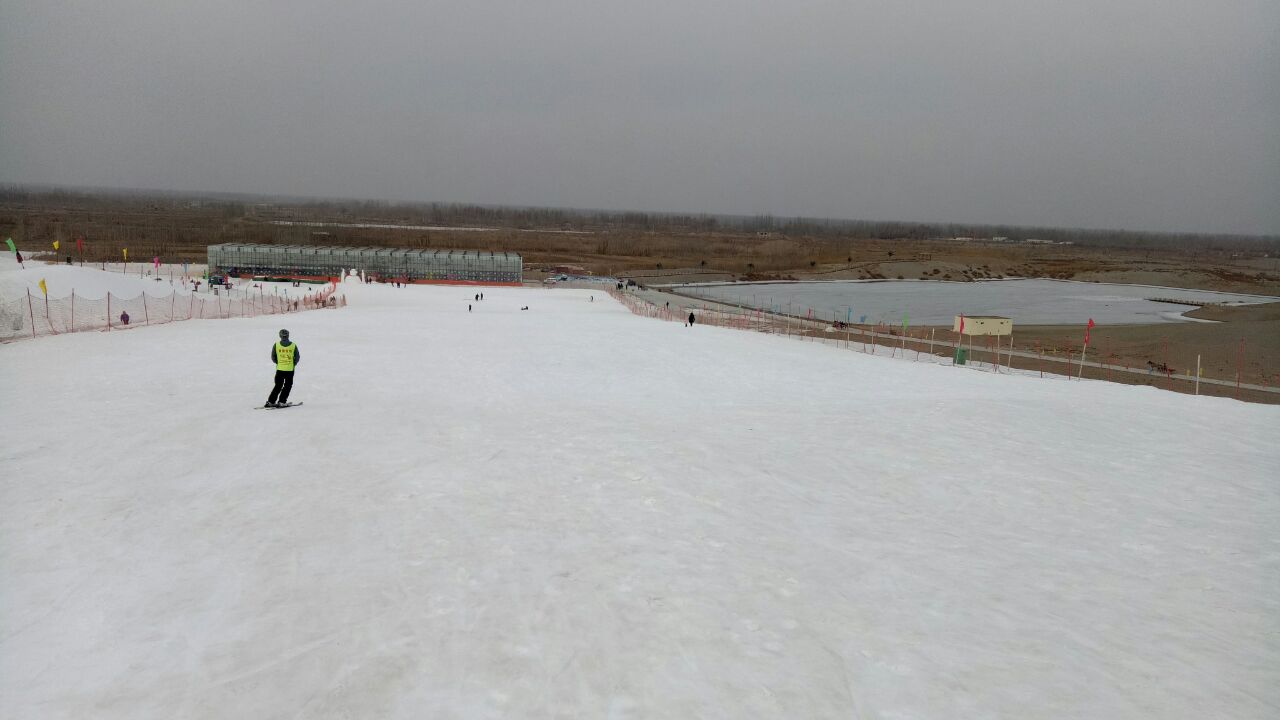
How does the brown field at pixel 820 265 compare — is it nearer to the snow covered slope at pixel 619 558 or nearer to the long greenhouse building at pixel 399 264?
the long greenhouse building at pixel 399 264

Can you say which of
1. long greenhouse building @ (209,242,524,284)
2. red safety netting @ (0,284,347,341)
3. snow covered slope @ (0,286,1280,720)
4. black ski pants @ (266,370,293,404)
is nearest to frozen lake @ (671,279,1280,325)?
long greenhouse building @ (209,242,524,284)

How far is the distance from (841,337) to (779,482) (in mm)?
42009

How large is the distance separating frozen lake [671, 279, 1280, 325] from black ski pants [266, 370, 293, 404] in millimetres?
62008

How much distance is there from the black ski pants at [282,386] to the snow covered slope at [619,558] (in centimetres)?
Result: 52

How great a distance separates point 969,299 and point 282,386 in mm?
99593

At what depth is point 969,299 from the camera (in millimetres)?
100500

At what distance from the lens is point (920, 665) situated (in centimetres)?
679

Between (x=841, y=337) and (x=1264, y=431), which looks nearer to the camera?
(x=1264, y=431)

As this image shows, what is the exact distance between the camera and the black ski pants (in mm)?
15773

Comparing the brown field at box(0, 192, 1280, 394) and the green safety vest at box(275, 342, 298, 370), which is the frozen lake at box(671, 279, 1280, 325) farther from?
the green safety vest at box(275, 342, 298, 370)

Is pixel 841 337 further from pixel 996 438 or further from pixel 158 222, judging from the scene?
pixel 158 222

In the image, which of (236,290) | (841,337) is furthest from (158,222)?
(841,337)

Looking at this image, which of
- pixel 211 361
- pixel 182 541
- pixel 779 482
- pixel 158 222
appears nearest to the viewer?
pixel 182 541

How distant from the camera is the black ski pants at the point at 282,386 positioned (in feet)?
51.8
